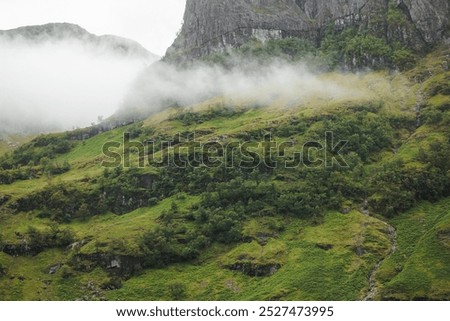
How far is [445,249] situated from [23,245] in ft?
421

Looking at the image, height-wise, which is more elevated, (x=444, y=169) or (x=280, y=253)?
(x=444, y=169)

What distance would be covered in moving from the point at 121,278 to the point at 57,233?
116 feet

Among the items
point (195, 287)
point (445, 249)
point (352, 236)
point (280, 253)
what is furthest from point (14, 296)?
point (445, 249)

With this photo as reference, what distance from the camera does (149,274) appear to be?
17600 cm

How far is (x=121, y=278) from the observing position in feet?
576

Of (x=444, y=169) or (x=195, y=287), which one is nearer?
(x=195, y=287)

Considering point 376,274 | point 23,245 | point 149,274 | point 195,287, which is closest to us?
point 376,274
